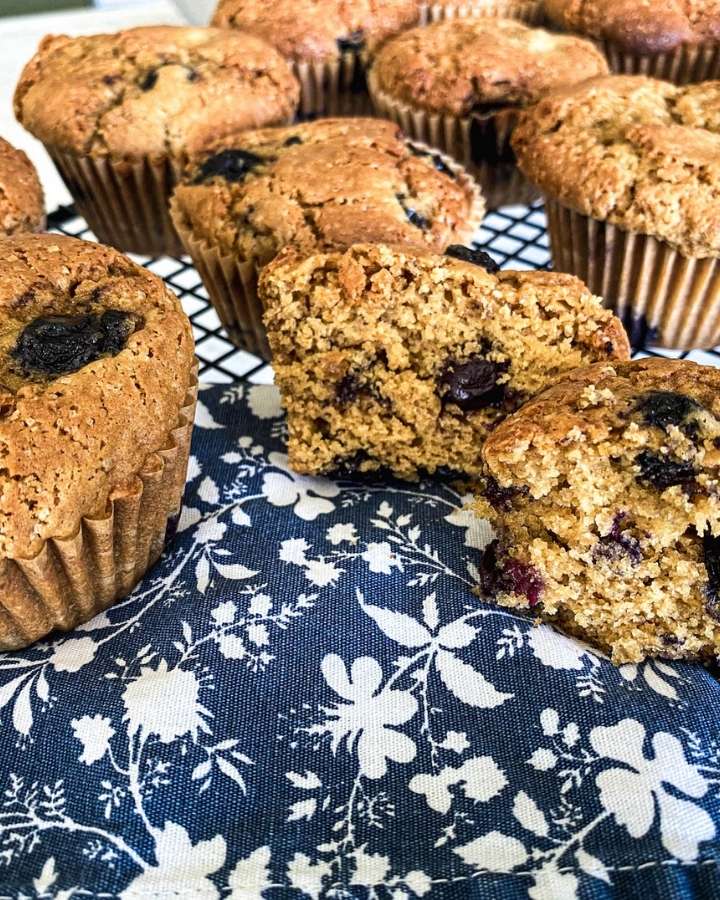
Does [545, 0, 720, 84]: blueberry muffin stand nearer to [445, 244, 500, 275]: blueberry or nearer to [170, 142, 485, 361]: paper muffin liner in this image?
[170, 142, 485, 361]: paper muffin liner

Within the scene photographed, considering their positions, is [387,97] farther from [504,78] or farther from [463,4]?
[463,4]

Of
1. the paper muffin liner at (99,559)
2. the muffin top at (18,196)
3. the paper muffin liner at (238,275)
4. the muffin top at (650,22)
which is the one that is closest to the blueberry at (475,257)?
the paper muffin liner at (238,275)

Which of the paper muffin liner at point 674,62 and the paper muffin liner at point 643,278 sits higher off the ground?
the paper muffin liner at point 674,62

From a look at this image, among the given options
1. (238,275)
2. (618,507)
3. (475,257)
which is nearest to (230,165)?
(238,275)

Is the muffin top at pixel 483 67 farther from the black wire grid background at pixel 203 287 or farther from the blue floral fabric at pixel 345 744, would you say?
the blue floral fabric at pixel 345 744

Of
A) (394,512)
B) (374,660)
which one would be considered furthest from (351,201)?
(374,660)

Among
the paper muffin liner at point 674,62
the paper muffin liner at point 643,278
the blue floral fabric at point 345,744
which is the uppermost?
the paper muffin liner at point 674,62

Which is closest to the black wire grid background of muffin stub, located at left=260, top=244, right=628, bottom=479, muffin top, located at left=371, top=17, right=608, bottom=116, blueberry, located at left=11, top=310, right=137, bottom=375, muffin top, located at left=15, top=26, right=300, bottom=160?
muffin top, located at left=15, top=26, right=300, bottom=160
